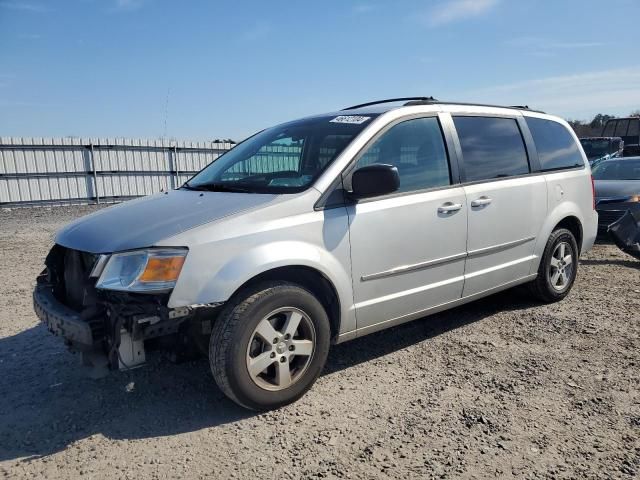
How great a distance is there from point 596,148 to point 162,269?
62.1ft

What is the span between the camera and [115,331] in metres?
2.65

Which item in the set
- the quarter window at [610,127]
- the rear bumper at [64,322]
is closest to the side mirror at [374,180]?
the rear bumper at [64,322]

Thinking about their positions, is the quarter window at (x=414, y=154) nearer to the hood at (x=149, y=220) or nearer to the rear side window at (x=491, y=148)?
the rear side window at (x=491, y=148)

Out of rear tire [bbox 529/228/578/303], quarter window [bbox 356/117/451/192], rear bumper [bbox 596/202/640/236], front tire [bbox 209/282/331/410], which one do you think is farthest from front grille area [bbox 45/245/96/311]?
rear bumper [bbox 596/202/640/236]

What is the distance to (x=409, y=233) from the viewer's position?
348 centimetres

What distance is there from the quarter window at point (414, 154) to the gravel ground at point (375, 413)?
134 centimetres

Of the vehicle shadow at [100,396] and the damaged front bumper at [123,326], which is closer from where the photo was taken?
the damaged front bumper at [123,326]

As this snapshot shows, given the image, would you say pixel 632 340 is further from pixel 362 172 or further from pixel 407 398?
pixel 362 172

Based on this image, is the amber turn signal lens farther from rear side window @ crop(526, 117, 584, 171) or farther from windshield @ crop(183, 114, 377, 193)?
rear side window @ crop(526, 117, 584, 171)

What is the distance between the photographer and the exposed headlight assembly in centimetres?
263

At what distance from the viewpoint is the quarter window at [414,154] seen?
3.50m

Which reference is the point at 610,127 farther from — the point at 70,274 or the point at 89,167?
the point at 70,274

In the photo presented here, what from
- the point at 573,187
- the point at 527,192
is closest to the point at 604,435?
the point at 527,192

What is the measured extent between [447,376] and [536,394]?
1.88ft
